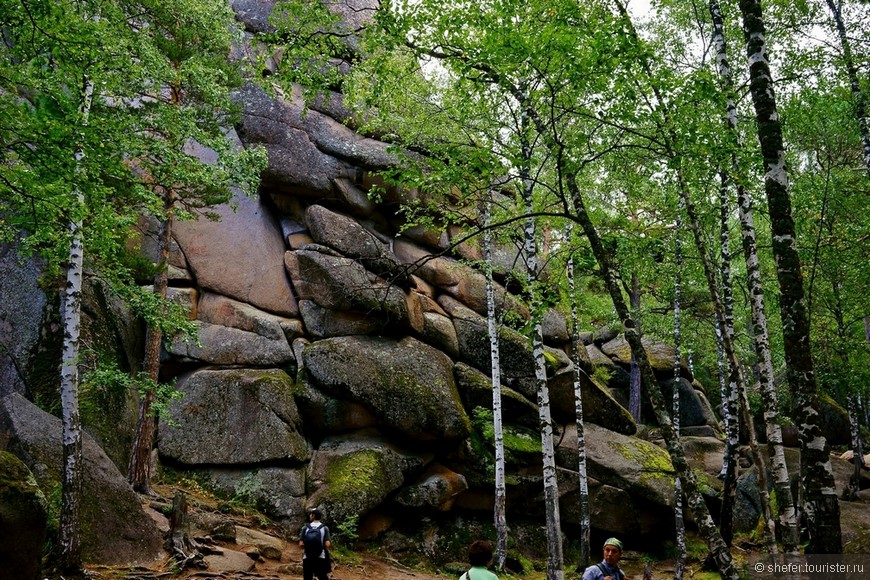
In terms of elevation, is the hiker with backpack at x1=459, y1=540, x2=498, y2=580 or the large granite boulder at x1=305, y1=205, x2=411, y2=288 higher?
the large granite boulder at x1=305, y1=205, x2=411, y2=288

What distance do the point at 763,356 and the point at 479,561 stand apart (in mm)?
6598

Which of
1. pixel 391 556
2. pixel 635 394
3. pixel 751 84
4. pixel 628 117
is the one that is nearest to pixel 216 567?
pixel 391 556

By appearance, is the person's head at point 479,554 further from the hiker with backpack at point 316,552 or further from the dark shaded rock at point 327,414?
the dark shaded rock at point 327,414

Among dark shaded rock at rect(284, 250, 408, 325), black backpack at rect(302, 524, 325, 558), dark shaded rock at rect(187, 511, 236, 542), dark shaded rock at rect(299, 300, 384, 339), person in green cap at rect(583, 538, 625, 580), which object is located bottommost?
dark shaded rock at rect(187, 511, 236, 542)

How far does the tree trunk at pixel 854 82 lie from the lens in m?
13.2

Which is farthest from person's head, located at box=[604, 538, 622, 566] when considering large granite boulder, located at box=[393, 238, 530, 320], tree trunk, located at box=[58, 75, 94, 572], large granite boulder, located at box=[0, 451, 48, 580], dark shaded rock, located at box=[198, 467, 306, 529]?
large granite boulder, located at box=[393, 238, 530, 320]

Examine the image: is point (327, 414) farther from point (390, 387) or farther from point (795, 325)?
point (795, 325)

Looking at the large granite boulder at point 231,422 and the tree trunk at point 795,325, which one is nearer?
the tree trunk at point 795,325

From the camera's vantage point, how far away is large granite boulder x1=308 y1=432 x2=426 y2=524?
16094 mm

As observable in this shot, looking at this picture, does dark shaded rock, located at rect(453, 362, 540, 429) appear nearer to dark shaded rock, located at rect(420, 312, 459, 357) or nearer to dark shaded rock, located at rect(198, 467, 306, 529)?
dark shaded rock, located at rect(420, 312, 459, 357)

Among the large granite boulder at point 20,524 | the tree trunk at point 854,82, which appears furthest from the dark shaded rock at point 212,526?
the tree trunk at point 854,82

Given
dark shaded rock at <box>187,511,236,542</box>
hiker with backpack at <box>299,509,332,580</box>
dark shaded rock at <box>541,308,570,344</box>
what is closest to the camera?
hiker with backpack at <box>299,509,332,580</box>

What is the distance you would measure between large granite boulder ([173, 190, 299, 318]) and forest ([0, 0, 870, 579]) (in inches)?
173

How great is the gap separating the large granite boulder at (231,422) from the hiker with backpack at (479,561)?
41.0ft
